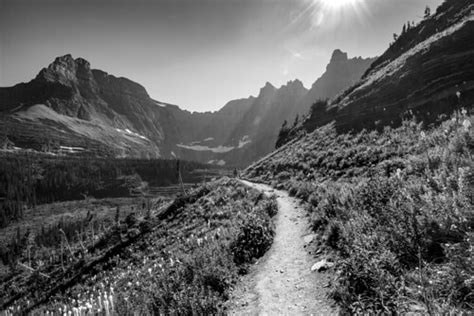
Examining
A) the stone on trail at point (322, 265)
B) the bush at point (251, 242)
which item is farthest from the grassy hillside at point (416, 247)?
the bush at point (251, 242)

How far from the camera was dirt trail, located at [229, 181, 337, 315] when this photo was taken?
16.8 ft

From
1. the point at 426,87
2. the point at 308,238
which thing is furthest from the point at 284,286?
the point at 426,87

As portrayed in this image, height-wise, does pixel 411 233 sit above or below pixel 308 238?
above

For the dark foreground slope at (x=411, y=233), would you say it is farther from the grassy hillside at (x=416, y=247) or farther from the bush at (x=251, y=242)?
the bush at (x=251, y=242)

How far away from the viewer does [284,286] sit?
616cm

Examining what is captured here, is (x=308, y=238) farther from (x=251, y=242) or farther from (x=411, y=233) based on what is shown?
(x=411, y=233)

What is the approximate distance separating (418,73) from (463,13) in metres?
22.3

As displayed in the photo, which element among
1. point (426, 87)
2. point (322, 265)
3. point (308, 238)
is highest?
point (426, 87)

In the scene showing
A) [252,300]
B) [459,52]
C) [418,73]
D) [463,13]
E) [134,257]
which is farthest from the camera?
[463,13]

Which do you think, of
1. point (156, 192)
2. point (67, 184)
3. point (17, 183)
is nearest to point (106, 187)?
point (67, 184)

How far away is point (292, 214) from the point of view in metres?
13.4

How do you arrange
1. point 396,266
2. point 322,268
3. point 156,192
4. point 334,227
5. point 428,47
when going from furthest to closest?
point 156,192
point 428,47
point 334,227
point 322,268
point 396,266

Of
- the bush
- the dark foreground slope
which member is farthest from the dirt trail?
the dark foreground slope

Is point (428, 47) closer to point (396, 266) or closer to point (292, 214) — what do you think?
point (292, 214)
